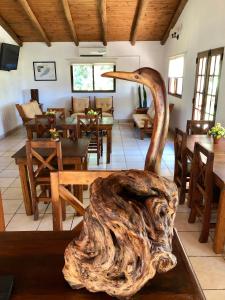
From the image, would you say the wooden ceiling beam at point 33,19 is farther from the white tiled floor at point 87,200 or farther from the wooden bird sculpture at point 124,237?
the wooden bird sculpture at point 124,237

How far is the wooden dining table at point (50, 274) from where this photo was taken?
0.82m

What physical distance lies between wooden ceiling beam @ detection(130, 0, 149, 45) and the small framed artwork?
246 cm

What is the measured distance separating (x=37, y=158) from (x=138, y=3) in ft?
14.9

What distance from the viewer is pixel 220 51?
11.6ft

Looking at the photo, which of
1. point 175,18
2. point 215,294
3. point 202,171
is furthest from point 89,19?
point 215,294

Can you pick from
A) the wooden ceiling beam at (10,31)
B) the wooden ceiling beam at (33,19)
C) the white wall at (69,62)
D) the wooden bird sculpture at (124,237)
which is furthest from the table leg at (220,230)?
the wooden ceiling beam at (10,31)

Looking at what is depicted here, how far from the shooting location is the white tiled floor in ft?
5.90

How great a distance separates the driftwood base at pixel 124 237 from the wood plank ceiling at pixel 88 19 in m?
5.16

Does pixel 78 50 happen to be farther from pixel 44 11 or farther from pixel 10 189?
pixel 10 189

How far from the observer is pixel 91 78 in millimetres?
7520

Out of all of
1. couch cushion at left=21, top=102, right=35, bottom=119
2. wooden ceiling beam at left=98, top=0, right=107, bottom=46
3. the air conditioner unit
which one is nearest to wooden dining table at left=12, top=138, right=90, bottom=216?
couch cushion at left=21, top=102, right=35, bottom=119

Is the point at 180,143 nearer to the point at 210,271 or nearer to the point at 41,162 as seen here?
the point at 210,271

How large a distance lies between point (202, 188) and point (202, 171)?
158 millimetres

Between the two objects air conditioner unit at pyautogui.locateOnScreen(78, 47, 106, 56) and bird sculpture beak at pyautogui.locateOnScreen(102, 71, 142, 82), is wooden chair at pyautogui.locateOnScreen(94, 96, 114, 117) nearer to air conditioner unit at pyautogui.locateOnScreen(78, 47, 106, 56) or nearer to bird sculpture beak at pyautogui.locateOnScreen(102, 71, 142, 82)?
air conditioner unit at pyautogui.locateOnScreen(78, 47, 106, 56)
